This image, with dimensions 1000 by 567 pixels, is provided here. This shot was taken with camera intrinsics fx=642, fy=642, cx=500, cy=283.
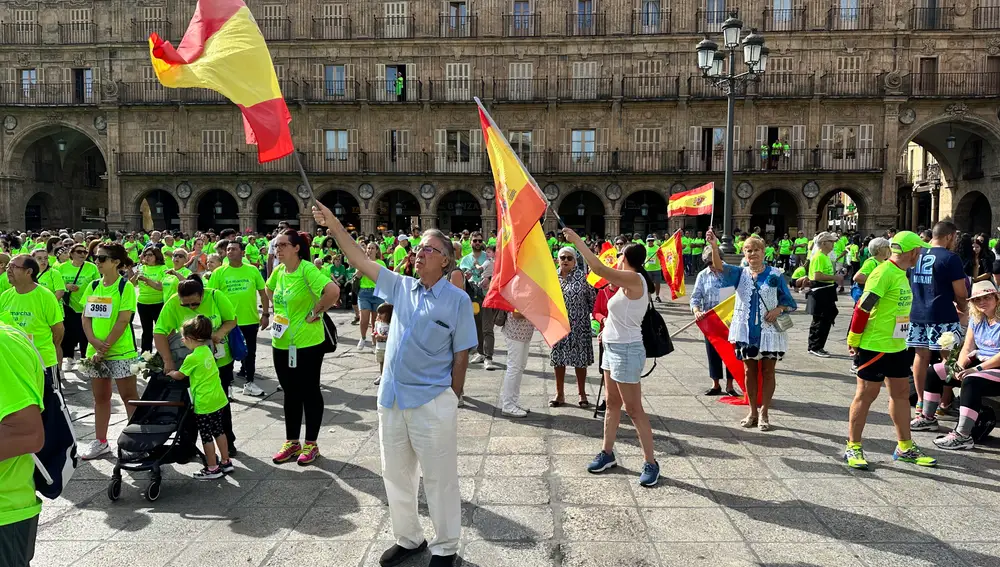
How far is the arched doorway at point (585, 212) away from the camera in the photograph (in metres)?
30.2

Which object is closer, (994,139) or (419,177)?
(994,139)

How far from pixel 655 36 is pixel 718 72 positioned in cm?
1471

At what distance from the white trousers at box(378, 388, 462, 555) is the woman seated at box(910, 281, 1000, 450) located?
14.4 feet

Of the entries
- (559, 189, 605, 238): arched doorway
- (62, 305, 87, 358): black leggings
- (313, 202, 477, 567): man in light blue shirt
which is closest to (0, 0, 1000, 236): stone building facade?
(559, 189, 605, 238): arched doorway

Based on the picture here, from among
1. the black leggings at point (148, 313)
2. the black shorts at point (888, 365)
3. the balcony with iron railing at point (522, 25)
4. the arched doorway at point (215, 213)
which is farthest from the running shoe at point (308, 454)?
the arched doorway at point (215, 213)

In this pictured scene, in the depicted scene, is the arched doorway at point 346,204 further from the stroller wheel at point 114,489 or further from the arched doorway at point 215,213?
the stroller wheel at point 114,489

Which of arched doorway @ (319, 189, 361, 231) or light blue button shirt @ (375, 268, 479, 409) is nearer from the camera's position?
light blue button shirt @ (375, 268, 479, 409)

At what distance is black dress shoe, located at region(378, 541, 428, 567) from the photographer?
346cm

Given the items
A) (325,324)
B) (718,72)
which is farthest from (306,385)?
(718,72)

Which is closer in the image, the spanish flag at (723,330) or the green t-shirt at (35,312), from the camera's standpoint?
the green t-shirt at (35,312)

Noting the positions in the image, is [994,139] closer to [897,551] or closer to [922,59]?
[922,59]

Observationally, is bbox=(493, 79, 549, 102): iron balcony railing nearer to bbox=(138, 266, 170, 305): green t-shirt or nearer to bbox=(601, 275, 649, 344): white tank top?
bbox=(138, 266, 170, 305): green t-shirt

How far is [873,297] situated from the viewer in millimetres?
4871

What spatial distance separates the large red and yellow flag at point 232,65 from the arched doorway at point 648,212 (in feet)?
87.6
